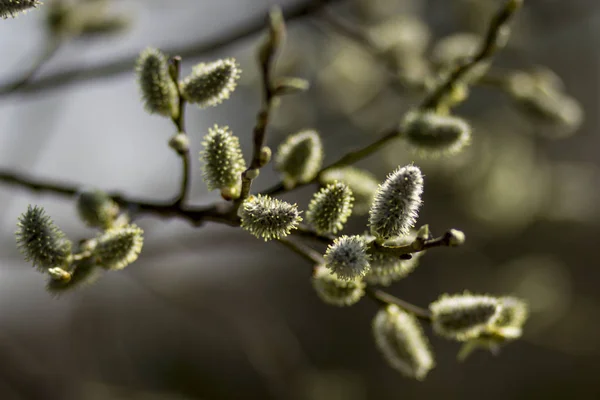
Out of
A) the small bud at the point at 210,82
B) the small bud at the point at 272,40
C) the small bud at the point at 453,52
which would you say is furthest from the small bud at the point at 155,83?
the small bud at the point at 453,52

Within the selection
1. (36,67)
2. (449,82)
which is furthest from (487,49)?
(36,67)

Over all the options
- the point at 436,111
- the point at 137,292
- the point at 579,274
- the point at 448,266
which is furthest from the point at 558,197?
the point at 137,292

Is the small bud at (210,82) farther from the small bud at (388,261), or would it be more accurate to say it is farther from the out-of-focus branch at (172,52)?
the out-of-focus branch at (172,52)

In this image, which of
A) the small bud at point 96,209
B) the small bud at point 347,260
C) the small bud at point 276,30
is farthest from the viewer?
the small bud at point 96,209

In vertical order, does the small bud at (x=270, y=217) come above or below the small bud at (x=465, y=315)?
above

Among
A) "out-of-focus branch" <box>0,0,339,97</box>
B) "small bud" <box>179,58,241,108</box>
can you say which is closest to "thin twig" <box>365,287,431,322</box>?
"small bud" <box>179,58,241,108</box>

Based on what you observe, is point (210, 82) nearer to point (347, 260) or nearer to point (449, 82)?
point (347, 260)
